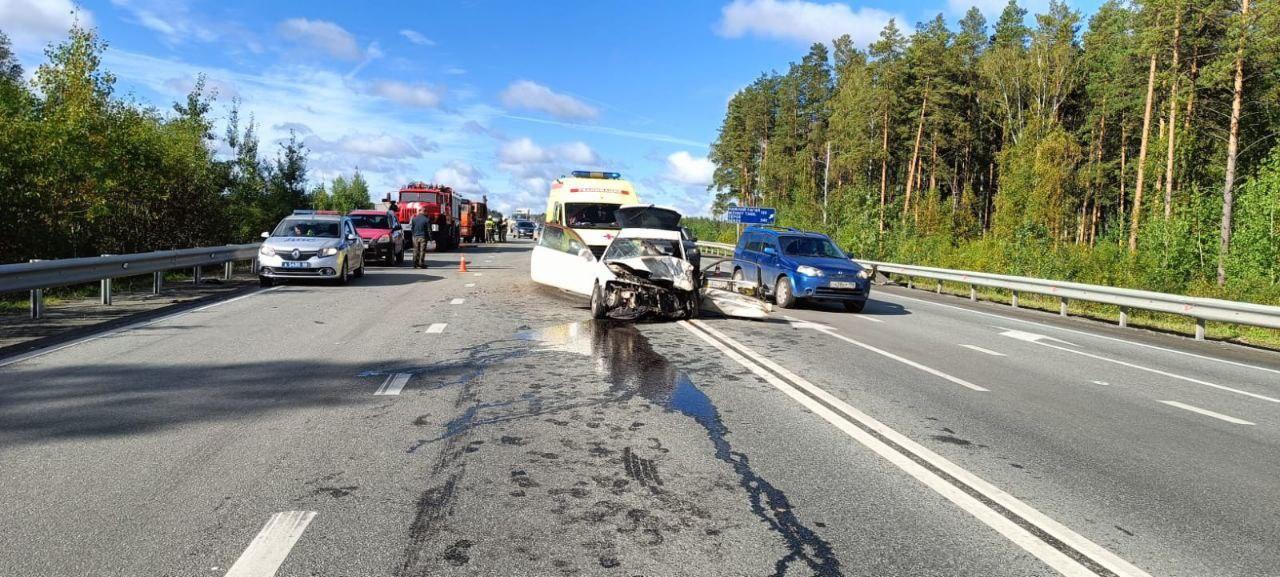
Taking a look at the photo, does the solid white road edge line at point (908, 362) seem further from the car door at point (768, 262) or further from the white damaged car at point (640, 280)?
the car door at point (768, 262)

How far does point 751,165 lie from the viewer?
9088 centimetres

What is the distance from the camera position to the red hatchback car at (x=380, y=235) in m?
27.5

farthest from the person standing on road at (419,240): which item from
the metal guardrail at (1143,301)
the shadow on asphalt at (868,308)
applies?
the metal guardrail at (1143,301)

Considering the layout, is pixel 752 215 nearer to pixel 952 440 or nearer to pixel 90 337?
pixel 90 337

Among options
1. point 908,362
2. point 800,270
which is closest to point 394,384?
point 908,362

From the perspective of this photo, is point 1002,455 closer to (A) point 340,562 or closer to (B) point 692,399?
(B) point 692,399

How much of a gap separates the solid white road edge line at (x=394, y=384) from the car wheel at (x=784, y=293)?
10.2 m

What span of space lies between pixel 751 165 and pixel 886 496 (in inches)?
3469

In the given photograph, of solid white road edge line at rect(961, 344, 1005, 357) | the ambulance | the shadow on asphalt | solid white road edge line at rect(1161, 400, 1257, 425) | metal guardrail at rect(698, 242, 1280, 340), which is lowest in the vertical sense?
solid white road edge line at rect(1161, 400, 1257, 425)

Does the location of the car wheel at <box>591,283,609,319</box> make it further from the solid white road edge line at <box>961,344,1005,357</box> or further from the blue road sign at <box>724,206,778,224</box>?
the blue road sign at <box>724,206,778,224</box>

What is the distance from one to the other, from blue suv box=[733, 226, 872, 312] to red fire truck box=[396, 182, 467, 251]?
78.7 feet

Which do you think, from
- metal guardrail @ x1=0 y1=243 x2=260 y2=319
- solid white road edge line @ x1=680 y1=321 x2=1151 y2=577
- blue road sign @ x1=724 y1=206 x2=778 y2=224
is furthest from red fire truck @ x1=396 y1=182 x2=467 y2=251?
solid white road edge line @ x1=680 y1=321 x2=1151 y2=577

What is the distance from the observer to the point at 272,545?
3.71 m

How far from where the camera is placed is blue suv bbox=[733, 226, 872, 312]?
16.5 m
